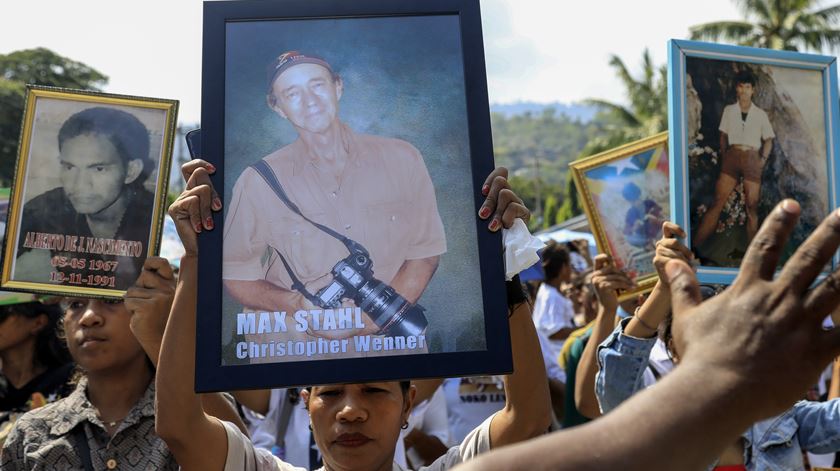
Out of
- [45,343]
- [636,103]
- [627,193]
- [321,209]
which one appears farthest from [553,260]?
[636,103]

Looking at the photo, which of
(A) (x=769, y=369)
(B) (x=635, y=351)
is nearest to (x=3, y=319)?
(B) (x=635, y=351)

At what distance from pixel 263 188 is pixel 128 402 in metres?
1.71

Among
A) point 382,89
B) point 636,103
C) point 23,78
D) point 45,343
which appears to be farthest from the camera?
point 636,103

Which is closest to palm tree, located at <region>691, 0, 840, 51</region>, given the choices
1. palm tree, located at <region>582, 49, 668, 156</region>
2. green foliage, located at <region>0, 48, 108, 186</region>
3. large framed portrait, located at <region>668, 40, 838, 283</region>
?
palm tree, located at <region>582, 49, 668, 156</region>

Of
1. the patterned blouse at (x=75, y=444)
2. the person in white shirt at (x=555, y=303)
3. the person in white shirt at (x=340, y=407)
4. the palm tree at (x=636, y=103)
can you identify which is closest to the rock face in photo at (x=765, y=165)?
the person in white shirt at (x=340, y=407)

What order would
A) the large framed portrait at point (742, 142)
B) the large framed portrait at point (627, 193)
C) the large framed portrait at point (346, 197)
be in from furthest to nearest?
A: the large framed portrait at point (627, 193) < the large framed portrait at point (742, 142) < the large framed portrait at point (346, 197)

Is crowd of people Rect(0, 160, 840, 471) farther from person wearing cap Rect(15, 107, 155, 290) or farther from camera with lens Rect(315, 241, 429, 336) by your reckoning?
camera with lens Rect(315, 241, 429, 336)

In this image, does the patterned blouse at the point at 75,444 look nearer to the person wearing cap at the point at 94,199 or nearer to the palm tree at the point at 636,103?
the person wearing cap at the point at 94,199

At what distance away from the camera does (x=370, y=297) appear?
2629mm

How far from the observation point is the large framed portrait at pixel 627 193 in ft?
17.0

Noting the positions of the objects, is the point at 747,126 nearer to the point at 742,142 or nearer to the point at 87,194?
the point at 742,142

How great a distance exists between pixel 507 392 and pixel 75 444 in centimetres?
177

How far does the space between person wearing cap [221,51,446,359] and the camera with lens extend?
0.02 metres

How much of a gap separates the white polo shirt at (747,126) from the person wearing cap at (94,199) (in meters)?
2.30
